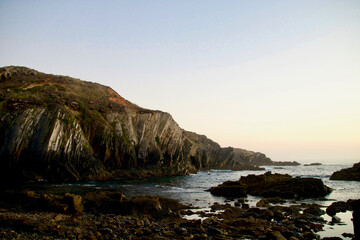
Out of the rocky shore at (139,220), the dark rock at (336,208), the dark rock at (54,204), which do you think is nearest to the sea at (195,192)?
the dark rock at (336,208)

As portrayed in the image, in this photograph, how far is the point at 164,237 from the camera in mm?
13203

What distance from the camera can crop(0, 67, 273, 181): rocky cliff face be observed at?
145 ft

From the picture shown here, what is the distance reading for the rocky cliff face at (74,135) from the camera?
44312mm

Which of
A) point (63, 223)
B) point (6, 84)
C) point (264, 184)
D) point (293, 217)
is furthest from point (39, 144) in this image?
point (293, 217)

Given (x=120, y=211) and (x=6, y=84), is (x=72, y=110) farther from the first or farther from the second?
(x=120, y=211)

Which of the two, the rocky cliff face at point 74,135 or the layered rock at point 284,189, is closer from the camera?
the layered rock at point 284,189

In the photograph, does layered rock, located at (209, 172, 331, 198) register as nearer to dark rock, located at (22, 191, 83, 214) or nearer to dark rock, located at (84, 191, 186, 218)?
dark rock, located at (84, 191, 186, 218)

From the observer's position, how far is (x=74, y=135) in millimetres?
49844

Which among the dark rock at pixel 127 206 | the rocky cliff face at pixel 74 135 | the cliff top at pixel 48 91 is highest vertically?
the cliff top at pixel 48 91

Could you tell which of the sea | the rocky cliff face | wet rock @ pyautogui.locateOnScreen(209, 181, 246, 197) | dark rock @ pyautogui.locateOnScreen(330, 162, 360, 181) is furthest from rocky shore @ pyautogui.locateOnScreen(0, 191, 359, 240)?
dark rock @ pyautogui.locateOnScreen(330, 162, 360, 181)

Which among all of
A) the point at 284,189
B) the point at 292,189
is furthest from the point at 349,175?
the point at 284,189

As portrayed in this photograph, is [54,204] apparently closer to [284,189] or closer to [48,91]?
[284,189]

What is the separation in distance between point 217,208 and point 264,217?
533 cm

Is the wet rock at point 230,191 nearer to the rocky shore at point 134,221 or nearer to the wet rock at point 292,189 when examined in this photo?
the wet rock at point 292,189
